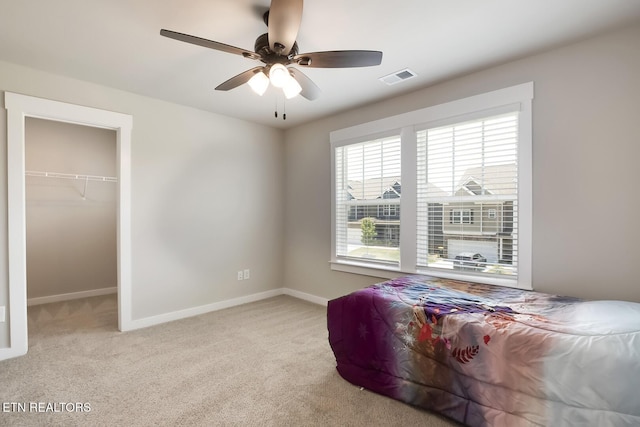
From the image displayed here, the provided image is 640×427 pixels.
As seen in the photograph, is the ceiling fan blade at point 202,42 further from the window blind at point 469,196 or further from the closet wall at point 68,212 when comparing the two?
the closet wall at point 68,212

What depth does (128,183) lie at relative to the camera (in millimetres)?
3252

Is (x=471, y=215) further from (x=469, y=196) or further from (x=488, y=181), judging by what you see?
(x=488, y=181)

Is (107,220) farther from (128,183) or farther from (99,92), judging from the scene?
(99,92)

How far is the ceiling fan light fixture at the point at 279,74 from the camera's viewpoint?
1818mm

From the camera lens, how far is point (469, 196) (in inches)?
111

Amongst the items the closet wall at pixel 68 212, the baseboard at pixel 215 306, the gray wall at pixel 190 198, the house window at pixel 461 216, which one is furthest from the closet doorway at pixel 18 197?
the house window at pixel 461 216

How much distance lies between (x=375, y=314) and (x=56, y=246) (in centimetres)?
469

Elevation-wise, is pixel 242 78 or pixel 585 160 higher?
pixel 242 78

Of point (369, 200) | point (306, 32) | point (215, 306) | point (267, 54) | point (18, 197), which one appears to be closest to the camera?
point (267, 54)

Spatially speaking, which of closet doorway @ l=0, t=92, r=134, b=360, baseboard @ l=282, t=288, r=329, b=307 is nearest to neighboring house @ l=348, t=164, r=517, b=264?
baseboard @ l=282, t=288, r=329, b=307

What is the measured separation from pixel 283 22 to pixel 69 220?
15.1 ft

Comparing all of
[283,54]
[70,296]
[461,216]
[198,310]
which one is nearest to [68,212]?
[70,296]

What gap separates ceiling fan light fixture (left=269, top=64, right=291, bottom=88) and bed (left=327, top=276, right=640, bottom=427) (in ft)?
5.23

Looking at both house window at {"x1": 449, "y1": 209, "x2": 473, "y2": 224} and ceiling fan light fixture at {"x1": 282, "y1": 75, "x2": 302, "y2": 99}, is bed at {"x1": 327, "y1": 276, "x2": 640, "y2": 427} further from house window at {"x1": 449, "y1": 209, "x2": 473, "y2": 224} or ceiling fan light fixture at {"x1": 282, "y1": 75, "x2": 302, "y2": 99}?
ceiling fan light fixture at {"x1": 282, "y1": 75, "x2": 302, "y2": 99}
